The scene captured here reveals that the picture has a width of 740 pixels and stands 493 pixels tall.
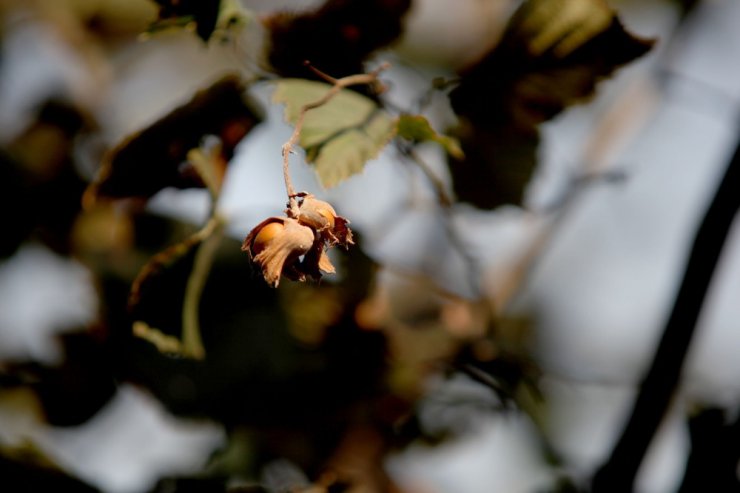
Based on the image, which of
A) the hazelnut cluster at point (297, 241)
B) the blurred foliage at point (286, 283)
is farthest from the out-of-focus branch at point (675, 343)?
the hazelnut cluster at point (297, 241)

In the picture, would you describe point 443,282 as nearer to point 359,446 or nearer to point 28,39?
point 359,446

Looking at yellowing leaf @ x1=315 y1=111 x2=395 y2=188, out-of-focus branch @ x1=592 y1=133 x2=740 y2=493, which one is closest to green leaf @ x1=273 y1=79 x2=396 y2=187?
yellowing leaf @ x1=315 y1=111 x2=395 y2=188

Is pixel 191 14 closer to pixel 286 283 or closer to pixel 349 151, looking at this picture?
pixel 349 151

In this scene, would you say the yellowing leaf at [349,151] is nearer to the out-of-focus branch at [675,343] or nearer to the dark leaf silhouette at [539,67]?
the dark leaf silhouette at [539,67]

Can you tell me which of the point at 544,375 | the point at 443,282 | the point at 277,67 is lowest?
the point at 443,282

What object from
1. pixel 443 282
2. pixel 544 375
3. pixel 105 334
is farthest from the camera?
pixel 443 282

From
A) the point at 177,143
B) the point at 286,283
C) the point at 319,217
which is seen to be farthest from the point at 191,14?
the point at 286,283

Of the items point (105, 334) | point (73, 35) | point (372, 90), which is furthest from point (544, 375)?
point (73, 35)

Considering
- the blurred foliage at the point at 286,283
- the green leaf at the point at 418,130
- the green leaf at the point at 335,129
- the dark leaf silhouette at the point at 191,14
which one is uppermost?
the dark leaf silhouette at the point at 191,14
